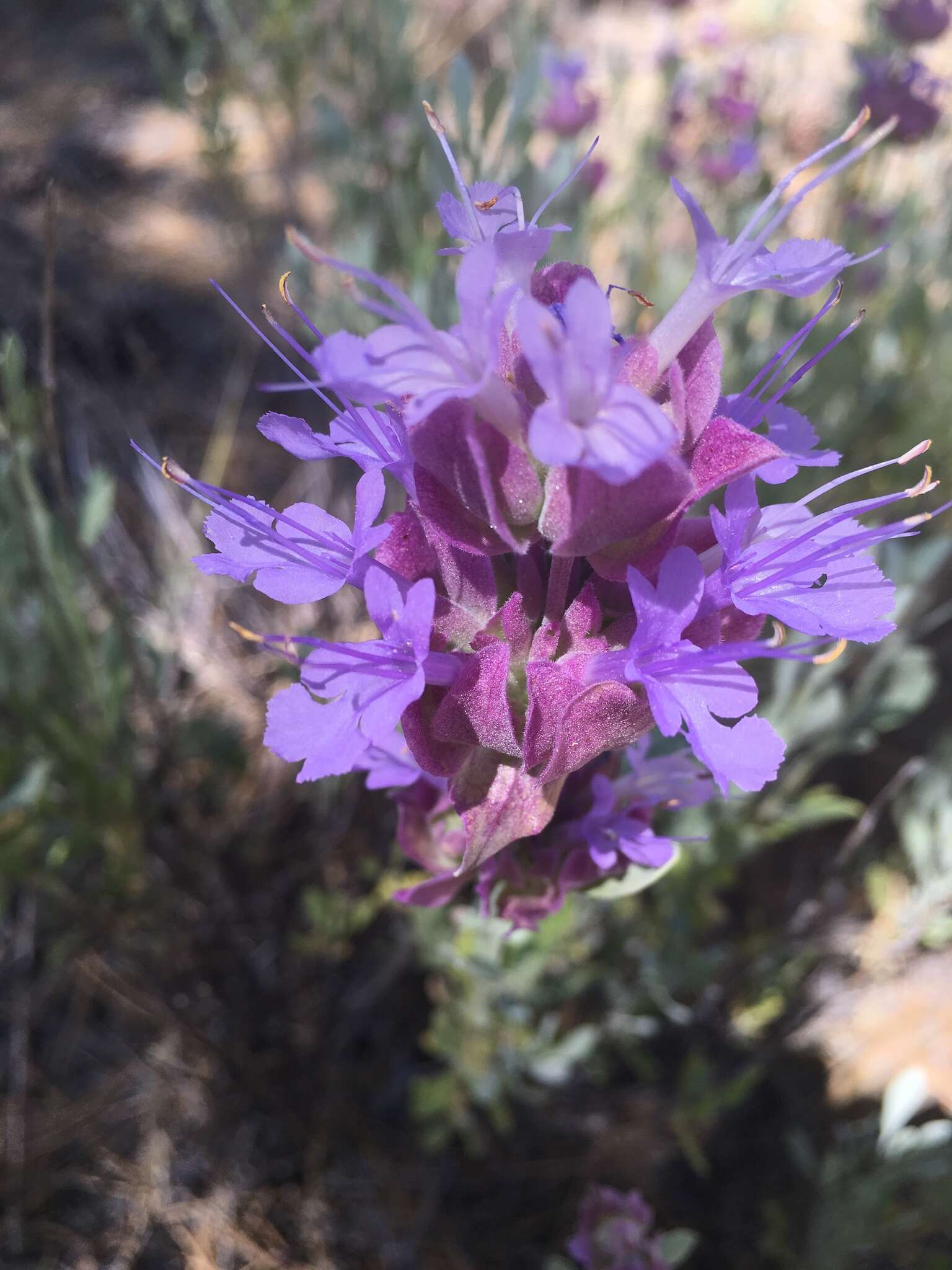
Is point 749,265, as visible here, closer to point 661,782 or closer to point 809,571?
point 809,571

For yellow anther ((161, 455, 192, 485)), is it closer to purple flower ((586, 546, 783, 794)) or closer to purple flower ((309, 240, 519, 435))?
purple flower ((309, 240, 519, 435))

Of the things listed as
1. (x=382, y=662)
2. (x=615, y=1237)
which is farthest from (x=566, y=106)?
(x=615, y=1237)

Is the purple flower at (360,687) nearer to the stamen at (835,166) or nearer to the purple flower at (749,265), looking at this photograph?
the purple flower at (749,265)

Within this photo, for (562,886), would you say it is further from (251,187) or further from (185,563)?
(251,187)

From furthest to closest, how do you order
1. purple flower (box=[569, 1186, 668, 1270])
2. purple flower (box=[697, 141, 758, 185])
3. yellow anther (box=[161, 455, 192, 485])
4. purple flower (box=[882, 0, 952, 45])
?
purple flower (box=[697, 141, 758, 185]) < purple flower (box=[882, 0, 952, 45]) < purple flower (box=[569, 1186, 668, 1270]) < yellow anther (box=[161, 455, 192, 485])

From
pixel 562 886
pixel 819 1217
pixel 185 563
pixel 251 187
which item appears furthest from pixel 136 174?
pixel 819 1217

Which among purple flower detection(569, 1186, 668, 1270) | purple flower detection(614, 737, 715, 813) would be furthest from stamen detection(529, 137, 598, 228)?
purple flower detection(569, 1186, 668, 1270)
